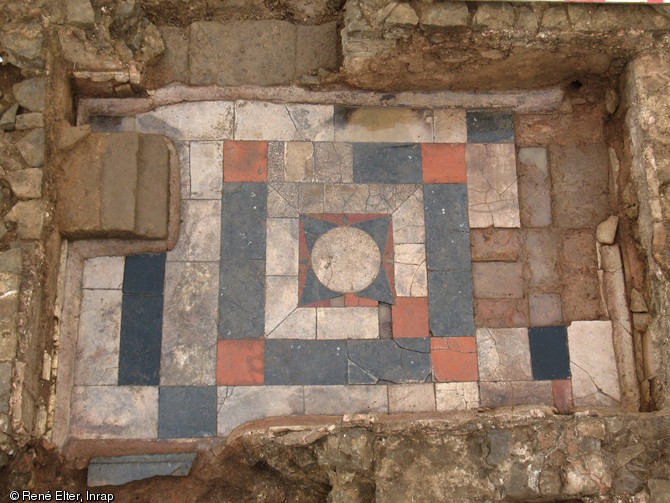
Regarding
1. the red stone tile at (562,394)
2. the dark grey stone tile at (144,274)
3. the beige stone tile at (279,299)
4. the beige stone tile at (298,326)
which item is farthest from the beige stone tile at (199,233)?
the red stone tile at (562,394)

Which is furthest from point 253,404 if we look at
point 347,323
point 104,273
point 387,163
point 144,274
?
point 387,163

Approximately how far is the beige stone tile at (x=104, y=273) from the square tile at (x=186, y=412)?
91 cm

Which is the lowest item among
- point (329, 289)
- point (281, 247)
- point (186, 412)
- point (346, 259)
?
point (186, 412)

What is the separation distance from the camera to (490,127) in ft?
17.2

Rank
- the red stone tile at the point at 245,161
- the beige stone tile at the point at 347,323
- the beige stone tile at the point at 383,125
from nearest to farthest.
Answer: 1. the beige stone tile at the point at 347,323
2. the red stone tile at the point at 245,161
3. the beige stone tile at the point at 383,125

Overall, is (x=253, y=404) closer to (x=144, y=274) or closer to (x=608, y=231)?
(x=144, y=274)

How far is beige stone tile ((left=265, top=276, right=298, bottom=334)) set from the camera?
→ 191 inches

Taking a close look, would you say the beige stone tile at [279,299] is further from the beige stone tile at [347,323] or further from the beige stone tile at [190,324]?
the beige stone tile at [190,324]

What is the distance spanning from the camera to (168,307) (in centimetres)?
485

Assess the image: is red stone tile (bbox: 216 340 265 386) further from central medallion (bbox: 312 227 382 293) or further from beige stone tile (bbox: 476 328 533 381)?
beige stone tile (bbox: 476 328 533 381)

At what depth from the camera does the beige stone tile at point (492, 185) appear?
201 inches

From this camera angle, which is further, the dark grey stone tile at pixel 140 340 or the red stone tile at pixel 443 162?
the red stone tile at pixel 443 162

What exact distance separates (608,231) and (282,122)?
9.19ft

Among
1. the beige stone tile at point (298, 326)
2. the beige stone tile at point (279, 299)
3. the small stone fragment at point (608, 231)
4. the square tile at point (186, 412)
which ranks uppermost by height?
the small stone fragment at point (608, 231)
